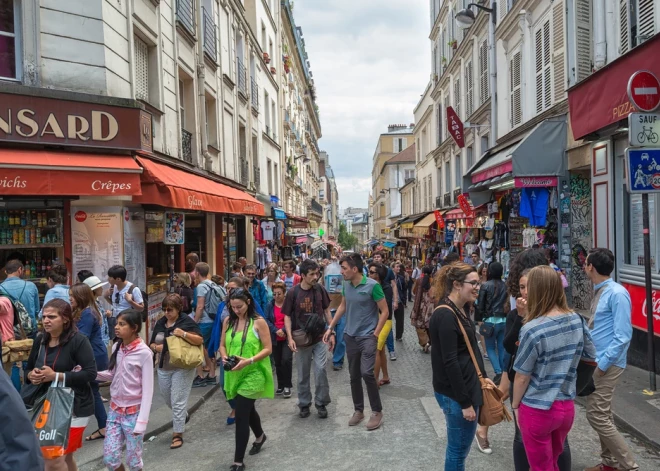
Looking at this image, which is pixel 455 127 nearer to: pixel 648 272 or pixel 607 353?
pixel 648 272

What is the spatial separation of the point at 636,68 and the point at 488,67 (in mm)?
9738

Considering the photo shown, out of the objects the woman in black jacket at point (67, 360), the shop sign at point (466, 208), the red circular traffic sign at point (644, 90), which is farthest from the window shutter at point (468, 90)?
the woman in black jacket at point (67, 360)

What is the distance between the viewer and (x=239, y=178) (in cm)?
1755

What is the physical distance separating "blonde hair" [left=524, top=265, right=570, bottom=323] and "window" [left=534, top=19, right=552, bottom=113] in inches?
357

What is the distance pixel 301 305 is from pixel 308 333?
0.39 m

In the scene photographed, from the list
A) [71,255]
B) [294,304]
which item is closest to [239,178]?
[71,255]

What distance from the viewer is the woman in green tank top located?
4.69 metres

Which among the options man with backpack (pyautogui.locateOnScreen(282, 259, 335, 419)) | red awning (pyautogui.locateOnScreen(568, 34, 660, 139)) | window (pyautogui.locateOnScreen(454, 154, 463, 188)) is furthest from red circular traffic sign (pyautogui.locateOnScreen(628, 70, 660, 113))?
window (pyautogui.locateOnScreen(454, 154, 463, 188))

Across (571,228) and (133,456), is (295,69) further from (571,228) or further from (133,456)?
(133,456)

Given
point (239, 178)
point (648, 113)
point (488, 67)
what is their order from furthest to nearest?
point (239, 178), point (488, 67), point (648, 113)

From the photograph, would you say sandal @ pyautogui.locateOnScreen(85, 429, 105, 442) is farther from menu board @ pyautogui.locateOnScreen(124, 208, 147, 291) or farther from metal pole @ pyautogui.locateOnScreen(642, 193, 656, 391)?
metal pole @ pyautogui.locateOnScreen(642, 193, 656, 391)

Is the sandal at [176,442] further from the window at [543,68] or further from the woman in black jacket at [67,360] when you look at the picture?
the window at [543,68]

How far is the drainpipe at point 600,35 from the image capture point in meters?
8.65

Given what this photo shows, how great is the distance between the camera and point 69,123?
758 cm
